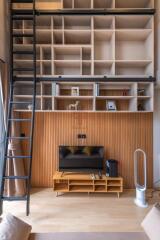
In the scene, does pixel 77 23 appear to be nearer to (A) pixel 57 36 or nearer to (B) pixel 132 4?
(A) pixel 57 36

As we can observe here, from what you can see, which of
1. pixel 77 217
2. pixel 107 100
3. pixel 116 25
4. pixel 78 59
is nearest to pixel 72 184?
pixel 77 217

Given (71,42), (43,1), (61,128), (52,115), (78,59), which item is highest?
(43,1)

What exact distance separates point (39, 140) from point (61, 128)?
19.5 inches

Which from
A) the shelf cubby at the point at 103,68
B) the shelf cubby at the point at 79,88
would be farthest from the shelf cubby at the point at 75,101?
the shelf cubby at the point at 103,68

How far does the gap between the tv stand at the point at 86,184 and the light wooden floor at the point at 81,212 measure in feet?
0.41

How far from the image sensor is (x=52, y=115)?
387cm

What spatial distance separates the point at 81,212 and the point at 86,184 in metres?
0.59

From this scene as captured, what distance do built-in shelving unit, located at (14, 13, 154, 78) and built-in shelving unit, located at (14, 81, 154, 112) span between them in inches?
9.4

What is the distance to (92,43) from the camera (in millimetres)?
3469

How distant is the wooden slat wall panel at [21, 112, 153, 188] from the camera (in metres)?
3.84

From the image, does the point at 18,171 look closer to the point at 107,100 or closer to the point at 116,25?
the point at 107,100

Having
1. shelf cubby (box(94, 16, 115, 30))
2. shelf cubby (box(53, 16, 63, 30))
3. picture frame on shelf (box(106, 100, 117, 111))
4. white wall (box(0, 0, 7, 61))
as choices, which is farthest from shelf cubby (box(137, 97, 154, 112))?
white wall (box(0, 0, 7, 61))

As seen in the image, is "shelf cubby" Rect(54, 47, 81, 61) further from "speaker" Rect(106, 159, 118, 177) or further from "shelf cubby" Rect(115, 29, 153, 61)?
"speaker" Rect(106, 159, 118, 177)

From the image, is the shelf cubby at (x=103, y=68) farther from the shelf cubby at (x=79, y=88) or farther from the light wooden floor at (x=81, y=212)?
the light wooden floor at (x=81, y=212)
